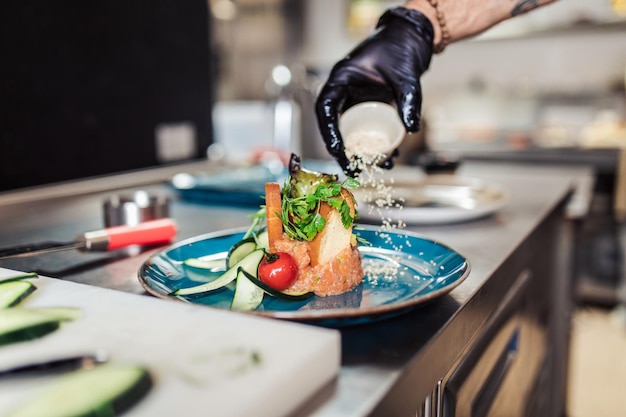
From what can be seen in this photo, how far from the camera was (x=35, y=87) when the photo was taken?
185 centimetres

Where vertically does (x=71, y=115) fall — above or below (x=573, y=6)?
below

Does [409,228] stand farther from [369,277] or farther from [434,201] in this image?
[369,277]

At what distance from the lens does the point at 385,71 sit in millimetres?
1204

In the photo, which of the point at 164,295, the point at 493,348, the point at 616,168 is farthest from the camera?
the point at 616,168

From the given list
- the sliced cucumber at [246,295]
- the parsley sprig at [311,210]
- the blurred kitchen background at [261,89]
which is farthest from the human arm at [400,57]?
the blurred kitchen background at [261,89]

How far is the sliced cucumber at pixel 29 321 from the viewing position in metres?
0.54

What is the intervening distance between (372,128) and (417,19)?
0.89 feet

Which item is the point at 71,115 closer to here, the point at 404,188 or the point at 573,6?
the point at 404,188

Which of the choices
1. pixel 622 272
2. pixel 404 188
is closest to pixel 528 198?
pixel 404 188

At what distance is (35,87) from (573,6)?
3630 mm

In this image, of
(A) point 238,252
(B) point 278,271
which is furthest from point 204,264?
(B) point 278,271

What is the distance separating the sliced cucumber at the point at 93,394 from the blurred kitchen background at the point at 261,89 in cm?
158

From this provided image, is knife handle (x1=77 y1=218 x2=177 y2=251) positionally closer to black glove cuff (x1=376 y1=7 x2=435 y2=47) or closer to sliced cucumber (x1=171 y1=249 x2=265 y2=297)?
sliced cucumber (x1=171 y1=249 x2=265 y2=297)

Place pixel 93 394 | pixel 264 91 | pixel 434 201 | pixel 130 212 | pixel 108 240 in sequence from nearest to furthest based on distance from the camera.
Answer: pixel 93 394, pixel 108 240, pixel 130 212, pixel 434 201, pixel 264 91
